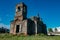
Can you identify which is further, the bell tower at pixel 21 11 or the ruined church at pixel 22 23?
the bell tower at pixel 21 11

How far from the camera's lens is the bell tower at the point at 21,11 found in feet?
93.4

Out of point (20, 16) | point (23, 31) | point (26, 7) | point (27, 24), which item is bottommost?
point (23, 31)

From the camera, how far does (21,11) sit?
1131 inches

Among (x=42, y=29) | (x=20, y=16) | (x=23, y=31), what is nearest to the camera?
(x=23, y=31)

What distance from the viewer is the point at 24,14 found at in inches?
1137

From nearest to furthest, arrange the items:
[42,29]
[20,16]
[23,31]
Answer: [23,31] < [20,16] < [42,29]

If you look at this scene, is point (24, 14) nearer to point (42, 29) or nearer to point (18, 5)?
point (18, 5)

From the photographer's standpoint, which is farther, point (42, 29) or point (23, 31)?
point (42, 29)

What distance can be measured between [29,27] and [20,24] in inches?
95.1

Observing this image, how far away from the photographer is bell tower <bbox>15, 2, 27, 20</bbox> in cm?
2847

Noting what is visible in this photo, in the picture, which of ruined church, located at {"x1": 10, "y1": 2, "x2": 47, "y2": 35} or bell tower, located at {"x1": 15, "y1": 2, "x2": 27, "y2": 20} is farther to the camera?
bell tower, located at {"x1": 15, "y1": 2, "x2": 27, "y2": 20}

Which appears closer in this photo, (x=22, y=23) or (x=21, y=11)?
(x=22, y=23)

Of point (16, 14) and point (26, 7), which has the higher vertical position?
point (26, 7)

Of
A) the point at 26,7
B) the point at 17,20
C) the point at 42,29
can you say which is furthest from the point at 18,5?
the point at 42,29
